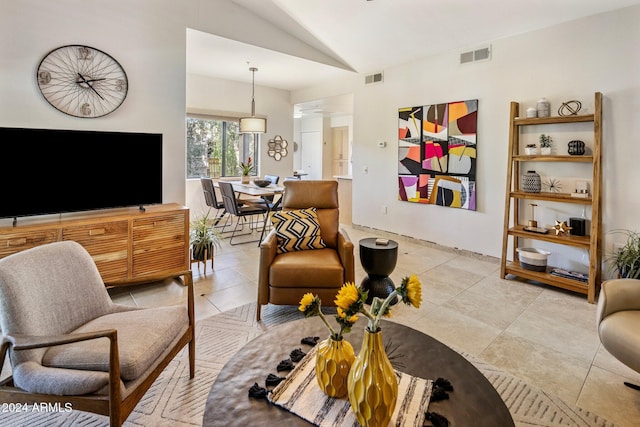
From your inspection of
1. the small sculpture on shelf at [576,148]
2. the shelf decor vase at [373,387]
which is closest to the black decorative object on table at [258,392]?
the shelf decor vase at [373,387]

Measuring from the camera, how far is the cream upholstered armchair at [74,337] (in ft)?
4.29

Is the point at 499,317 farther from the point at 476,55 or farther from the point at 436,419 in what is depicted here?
the point at 476,55

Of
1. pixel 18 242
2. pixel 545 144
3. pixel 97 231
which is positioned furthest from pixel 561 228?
pixel 18 242

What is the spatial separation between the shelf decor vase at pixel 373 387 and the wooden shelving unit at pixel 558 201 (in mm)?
3049

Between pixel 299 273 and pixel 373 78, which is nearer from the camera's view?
pixel 299 273

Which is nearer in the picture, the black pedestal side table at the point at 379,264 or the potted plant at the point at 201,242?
the black pedestal side table at the point at 379,264

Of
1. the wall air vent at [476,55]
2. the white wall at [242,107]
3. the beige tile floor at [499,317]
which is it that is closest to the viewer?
the beige tile floor at [499,317]

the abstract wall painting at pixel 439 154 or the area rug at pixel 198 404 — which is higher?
the abstract wall painting at pixel 439 154

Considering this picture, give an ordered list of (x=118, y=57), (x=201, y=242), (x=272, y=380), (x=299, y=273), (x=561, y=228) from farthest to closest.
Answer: (x=201, y=242) → (x=561, y=228) → (x=118, y=57) → (x=299, y=273) → (x=272, y=380)

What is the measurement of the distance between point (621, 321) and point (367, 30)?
401 centimetres

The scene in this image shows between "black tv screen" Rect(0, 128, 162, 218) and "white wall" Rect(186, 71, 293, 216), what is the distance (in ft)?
9.60

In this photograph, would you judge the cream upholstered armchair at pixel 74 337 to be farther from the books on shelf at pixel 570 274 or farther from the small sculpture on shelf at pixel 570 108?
the small sculpture on shelf at pixel 570 108

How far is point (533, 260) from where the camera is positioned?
3514 millimetres

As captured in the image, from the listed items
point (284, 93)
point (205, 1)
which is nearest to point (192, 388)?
point (205, 1)
